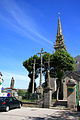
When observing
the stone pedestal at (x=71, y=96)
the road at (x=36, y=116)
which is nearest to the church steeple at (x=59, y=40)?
the stone pedestal at (x=71, y=96)

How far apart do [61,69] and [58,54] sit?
3.86 metres

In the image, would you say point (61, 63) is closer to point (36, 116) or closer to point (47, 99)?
point (47, 99)

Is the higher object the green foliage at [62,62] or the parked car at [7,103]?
the green foliage at [62,62]

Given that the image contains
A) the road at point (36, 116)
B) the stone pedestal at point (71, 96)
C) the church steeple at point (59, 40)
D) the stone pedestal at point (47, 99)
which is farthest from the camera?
the church steeple at point (59, 40)

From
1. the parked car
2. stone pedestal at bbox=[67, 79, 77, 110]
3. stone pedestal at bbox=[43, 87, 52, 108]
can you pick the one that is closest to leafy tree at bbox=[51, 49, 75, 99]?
stone pedestal at bbox=[43, 87, 52, 108]

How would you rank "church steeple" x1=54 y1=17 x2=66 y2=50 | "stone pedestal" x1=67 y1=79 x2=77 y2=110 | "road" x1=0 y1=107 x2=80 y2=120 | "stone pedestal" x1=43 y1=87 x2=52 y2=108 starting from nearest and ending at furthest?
"road" x1=0 y1=107 x2=80 y2=120 < "stone pedestal" x1=67 y1=79 x2=77 y2=110 < "stone pedestal" x1=43 y1=87 x2=52 y2=108 < "church steeple" x1=54 y1=17 x2=66 y2=50

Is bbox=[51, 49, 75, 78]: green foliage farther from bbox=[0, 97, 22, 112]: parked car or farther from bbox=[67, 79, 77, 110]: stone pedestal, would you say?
bbox=[0, 97, 22, 112]: parked car

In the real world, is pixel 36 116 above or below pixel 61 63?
below

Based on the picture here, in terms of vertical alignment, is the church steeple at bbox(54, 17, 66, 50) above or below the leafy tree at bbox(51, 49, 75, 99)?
above

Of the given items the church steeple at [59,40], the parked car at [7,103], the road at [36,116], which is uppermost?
the church steeple at [59,40]

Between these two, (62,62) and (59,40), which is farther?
(59,40)

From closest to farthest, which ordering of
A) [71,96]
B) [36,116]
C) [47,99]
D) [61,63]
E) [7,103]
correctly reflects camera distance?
1. [36,116]
2. [7,103]
3. [71,96]
4. [47,99]
5. [61,63]

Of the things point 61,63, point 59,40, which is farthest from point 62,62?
point 59,40

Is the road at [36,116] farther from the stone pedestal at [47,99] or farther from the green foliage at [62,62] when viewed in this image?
the green foliage at [62,62]
